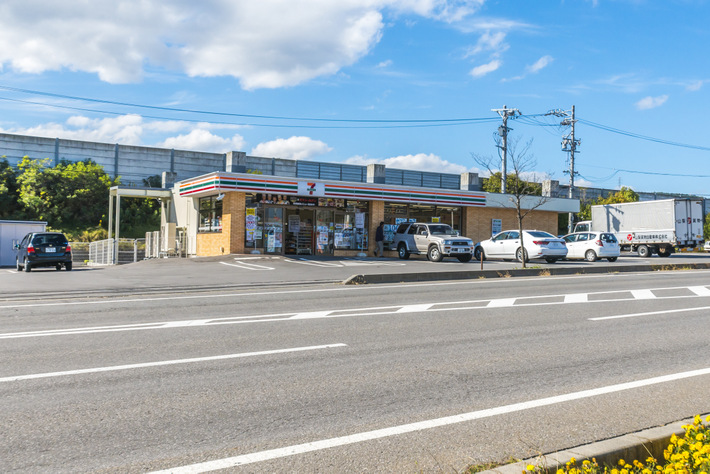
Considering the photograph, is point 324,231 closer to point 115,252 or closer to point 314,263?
point 314,263

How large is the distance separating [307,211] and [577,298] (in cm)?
1923

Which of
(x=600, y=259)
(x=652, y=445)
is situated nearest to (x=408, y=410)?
(x=652, y=445)

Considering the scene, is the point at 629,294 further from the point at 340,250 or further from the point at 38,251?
the point at 38,251

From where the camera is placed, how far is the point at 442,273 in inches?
738

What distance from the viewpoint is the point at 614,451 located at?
12.4 ft

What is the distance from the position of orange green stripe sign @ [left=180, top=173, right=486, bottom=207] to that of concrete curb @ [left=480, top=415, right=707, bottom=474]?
24785mm

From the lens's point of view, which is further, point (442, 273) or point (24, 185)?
point (24, 185)

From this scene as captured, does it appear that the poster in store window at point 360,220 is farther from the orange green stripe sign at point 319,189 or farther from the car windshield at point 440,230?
the car windshield at point 440,230

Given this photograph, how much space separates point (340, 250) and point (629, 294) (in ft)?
62.2

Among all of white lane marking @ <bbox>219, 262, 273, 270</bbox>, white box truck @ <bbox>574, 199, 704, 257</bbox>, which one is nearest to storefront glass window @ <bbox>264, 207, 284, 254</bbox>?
white lane marking @ <bbox>219, 262, 273, 270</bbox>

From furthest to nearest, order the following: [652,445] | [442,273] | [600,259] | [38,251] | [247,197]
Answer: [600,259]
[247,197]
[38,251]
[442,273]
[652,445]

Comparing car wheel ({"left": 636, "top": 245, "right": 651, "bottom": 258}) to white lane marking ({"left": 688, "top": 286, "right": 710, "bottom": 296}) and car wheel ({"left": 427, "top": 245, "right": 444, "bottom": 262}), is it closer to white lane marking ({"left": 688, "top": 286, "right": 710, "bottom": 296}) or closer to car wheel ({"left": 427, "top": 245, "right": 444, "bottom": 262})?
car wheel ({"left": 427, "top": 245, "right": 444, "bottom": 262})

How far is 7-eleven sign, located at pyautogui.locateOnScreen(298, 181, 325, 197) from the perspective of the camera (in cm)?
2920

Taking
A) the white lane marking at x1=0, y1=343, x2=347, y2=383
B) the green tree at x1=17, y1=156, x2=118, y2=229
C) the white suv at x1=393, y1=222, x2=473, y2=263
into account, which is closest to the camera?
the white lane marking at x1=0, y1=343, x2=347, y2=383
